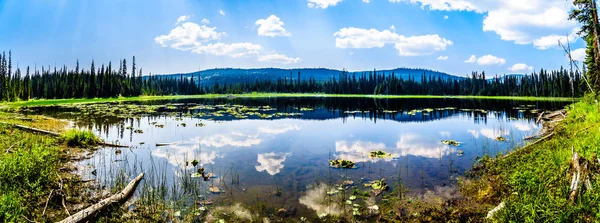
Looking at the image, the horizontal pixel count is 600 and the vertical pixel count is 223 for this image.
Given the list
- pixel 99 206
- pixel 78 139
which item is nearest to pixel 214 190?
pixel 99 206

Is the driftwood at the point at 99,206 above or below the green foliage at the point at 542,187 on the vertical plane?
below

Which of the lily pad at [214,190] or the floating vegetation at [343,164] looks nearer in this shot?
the lily pad at [214,190]

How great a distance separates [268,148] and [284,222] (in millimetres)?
8934

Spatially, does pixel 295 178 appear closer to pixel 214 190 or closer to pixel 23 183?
pixel 214 190

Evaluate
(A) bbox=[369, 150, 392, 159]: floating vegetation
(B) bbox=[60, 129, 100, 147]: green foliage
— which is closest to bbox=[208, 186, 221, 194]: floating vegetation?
(A) bbox=[369, 150, 392, 159]: floating vegetation

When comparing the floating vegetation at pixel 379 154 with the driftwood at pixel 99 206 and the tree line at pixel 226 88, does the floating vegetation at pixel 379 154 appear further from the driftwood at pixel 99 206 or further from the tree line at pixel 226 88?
the tree line at pixel 226 88

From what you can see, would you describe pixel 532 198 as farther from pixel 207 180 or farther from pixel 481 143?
pixel 481 143

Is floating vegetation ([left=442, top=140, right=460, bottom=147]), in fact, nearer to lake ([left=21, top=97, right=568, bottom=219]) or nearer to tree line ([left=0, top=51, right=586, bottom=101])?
lake ([left=21, top=97, right=568, bottom=219])

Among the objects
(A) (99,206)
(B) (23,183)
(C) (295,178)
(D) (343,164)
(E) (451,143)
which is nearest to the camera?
(A) (99,206)

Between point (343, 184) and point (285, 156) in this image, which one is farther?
point (285, 156)

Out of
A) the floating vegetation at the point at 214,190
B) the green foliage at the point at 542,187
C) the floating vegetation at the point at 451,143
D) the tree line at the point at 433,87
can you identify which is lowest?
the floating vegetation at the point at 214,190

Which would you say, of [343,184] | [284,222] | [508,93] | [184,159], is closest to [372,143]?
[343,184]

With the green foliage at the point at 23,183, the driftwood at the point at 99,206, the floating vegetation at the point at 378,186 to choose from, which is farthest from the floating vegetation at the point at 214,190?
the floating vegetation at the point at 378,186

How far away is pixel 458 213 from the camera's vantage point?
281 inches
